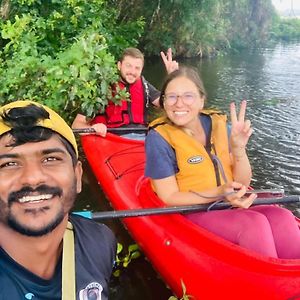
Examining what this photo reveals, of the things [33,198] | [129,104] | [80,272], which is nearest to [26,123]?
[33,198]

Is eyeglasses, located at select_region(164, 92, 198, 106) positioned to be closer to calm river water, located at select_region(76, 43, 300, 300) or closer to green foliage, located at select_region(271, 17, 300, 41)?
calm river water, located at select_region(76, 43, 300, 300)

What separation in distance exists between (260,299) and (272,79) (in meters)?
11.0

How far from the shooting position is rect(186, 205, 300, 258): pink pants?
8.07 ft

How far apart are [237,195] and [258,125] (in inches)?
213

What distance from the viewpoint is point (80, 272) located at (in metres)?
1.34

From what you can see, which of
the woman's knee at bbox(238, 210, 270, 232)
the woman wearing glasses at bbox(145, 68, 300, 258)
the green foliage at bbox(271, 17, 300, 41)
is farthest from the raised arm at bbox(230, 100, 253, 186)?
the green foliage at bbox(271, 17, 300, 41)

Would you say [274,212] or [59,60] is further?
[59,60]

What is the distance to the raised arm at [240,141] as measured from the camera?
2584 mm

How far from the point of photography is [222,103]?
9.41 m

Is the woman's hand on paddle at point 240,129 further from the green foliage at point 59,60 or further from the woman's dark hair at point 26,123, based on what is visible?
the green foliage at point 59,60

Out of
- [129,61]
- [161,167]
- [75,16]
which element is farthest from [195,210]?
[75,16]

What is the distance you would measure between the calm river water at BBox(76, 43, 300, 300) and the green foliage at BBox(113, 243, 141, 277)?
5 centimetres

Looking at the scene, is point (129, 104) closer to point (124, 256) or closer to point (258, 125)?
point (124, 256)

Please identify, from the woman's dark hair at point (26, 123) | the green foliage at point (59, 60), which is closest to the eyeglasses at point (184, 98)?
the woman's dark hair at point (26, 123)
